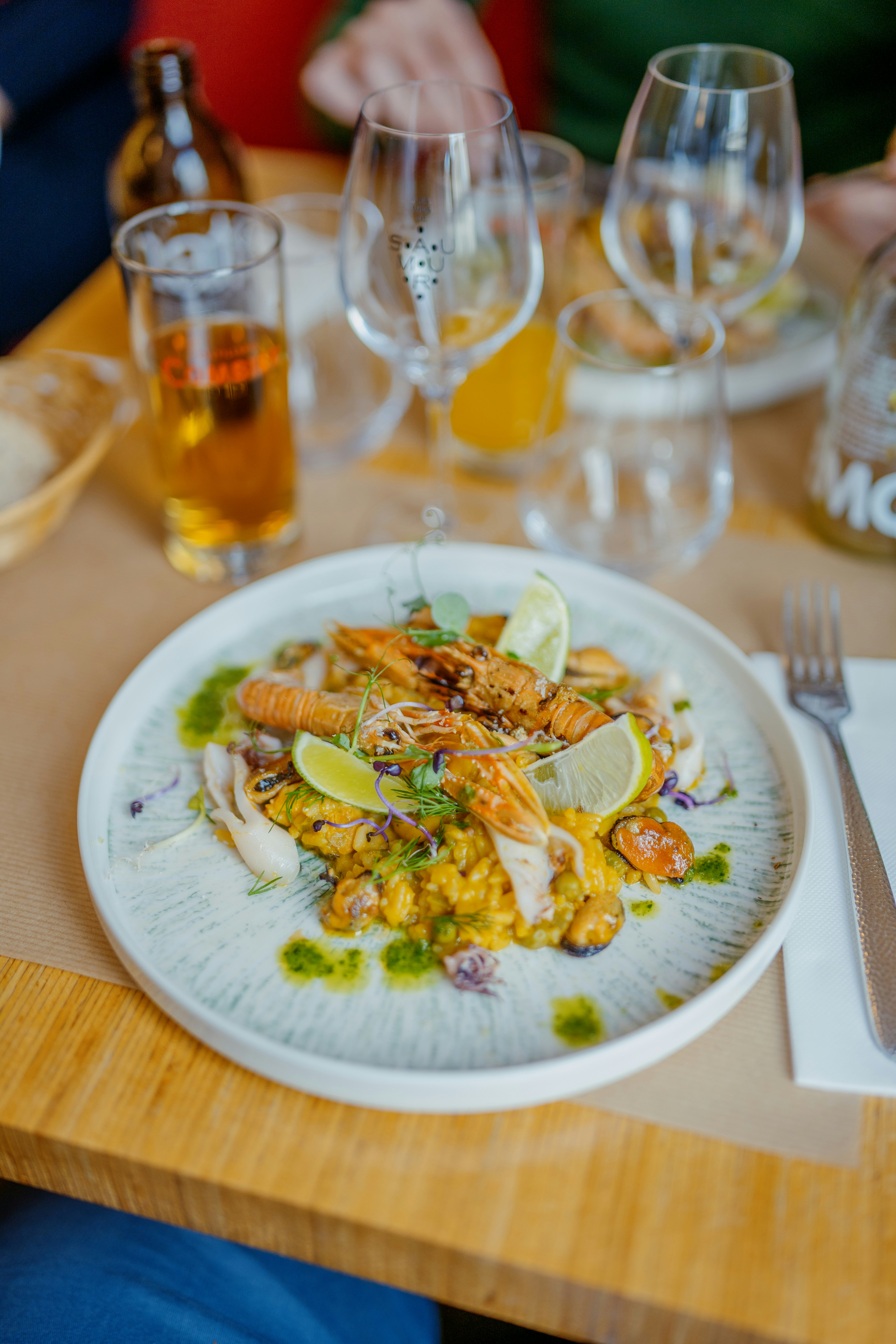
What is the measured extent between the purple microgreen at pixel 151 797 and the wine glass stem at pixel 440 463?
66cm

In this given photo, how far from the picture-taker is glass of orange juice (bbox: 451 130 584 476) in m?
1.68

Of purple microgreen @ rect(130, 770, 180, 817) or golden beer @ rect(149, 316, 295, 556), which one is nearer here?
purple microgreen @ rect(130, 770, 180, 817)

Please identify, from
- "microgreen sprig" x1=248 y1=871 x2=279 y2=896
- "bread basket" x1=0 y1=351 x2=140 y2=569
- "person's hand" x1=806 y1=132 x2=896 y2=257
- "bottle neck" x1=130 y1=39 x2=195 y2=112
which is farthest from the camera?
"person's hand" x1=806 y1=132 x2=896 y2=257

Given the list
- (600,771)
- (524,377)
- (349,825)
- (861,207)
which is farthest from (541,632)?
(861,207)

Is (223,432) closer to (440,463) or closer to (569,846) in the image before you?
(440,463)


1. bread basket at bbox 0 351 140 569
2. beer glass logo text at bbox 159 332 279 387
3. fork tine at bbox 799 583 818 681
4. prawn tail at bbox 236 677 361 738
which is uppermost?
beer glass logo text at bbox 159 332 279 387

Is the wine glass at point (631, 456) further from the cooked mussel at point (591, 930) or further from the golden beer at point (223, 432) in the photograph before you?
the cooked mussel at point (591, 930)

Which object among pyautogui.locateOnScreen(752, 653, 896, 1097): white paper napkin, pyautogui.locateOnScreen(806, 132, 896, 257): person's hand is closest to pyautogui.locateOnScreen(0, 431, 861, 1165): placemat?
pyautogui.locateOnScreen(752, 653, 896, 1097): white paper napkin

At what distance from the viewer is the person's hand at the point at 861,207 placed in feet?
5.94

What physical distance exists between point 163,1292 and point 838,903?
85cm

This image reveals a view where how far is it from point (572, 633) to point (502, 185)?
597mm

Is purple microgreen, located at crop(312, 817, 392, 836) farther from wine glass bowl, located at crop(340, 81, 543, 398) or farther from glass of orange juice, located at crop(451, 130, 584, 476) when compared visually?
glass of orange juice, located at crop(451, 130, 584, 476)

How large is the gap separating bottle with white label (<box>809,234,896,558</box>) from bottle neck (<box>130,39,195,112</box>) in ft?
3.69

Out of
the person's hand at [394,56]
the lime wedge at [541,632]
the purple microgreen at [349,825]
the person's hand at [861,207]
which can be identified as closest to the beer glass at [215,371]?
the lime wedge at [541,632]
